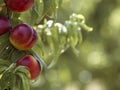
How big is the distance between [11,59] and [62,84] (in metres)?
2.24

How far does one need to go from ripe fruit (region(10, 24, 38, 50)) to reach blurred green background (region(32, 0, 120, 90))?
233cm

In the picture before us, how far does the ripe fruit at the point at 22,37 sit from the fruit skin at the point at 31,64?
0.03 meters

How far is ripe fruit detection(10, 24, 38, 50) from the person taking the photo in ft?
2.98

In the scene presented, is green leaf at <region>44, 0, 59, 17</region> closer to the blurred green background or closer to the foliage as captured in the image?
the foliage

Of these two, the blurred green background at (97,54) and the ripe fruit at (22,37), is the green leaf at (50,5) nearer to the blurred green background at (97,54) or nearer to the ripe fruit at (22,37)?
the ripe fruit at (22,37)

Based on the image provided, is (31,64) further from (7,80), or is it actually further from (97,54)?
(97,54)

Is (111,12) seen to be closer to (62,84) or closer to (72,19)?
(62,84)

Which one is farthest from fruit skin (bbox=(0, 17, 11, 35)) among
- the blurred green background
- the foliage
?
the blurred green background

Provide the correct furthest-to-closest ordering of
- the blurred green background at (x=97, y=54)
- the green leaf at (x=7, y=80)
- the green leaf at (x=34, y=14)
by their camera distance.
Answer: the blurred green background at (x=97, y=54) → the green leaf at (x=34, y=14) → the green leaf at (x=7, y=80)

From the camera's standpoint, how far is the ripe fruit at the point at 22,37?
910 millimetres

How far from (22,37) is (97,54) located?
2523 millimetres

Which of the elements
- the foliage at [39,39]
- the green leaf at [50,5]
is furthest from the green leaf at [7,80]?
the green leaf at [50,5]

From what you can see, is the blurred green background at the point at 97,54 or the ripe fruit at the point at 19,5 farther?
the blurred green background at the point at 97,54

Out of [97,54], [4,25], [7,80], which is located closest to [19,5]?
[4,25]
